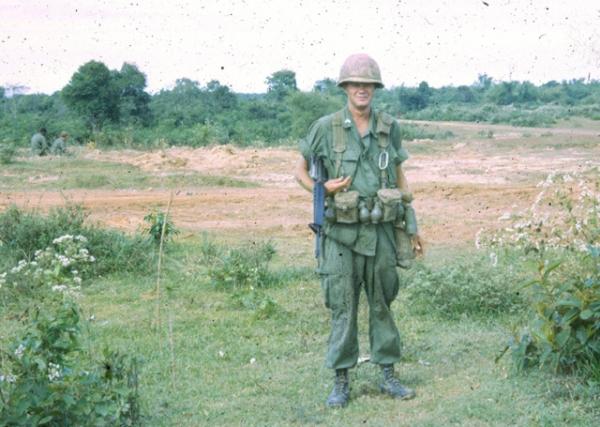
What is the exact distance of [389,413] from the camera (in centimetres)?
494

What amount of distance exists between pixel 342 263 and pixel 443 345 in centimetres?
150

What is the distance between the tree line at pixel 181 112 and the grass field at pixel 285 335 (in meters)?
12.0

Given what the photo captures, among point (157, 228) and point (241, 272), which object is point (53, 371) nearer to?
point (241, 272)

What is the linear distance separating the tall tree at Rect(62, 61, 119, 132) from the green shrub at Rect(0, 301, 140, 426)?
26413mm

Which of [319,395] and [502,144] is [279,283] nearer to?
[319,395]

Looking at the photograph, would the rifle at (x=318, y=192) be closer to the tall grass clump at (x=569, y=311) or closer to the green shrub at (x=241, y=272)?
the tall grass clump at (x=569, y=311)

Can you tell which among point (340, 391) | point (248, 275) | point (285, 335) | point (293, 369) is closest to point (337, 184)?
point (340, 391)

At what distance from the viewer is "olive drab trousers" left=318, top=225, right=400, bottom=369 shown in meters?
5.07

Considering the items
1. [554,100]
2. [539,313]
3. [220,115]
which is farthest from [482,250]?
[554,100]

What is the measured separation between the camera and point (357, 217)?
4957 mm

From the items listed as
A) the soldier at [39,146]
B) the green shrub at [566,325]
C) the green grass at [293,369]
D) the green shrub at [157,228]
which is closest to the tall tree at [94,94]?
the soldier at [39,146]

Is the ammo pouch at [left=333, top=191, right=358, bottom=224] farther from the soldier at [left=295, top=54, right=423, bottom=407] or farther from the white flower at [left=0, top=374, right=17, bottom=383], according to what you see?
the white flower at [left=0, top=374, right=17, bottom=383]

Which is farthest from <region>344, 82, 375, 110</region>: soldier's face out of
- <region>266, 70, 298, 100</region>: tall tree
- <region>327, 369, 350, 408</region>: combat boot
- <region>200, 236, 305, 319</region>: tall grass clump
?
<region>266, 70, 298, 100</region>: tall tree

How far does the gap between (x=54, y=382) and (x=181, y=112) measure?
1103 inches
